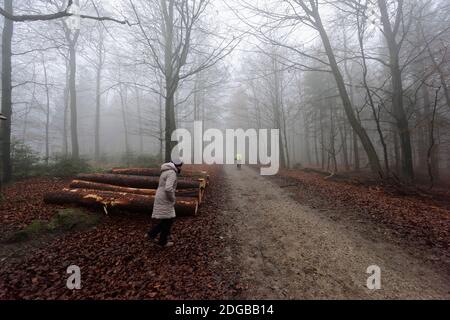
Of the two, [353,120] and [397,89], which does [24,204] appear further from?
[397,89]

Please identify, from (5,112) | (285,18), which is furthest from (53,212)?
(285,18)

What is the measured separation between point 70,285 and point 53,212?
3416 mm

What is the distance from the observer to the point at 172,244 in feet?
15.1

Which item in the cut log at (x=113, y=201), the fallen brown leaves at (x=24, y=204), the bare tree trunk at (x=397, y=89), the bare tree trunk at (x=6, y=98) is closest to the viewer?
the fallen brown leaves at (x=24, y=204)

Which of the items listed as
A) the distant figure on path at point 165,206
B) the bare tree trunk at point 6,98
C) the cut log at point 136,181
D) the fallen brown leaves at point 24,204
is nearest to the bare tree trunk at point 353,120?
the cut log at point 136,181

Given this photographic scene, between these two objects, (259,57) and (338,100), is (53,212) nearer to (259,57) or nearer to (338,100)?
(259,57)

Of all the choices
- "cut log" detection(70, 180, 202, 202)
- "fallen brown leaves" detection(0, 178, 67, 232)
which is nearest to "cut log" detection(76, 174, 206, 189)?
"cut log" detection(70, 180, 202, 202)

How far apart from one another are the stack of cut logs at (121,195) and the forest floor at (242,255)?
349 mm

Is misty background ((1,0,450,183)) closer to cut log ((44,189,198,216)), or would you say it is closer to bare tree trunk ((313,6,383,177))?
bare tree trunk ((313,6,383,177))

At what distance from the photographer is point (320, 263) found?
3.87 m

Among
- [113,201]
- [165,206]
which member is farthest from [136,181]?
[165,206]

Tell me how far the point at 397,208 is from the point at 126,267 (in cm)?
738

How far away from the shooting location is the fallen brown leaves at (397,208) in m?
4.82

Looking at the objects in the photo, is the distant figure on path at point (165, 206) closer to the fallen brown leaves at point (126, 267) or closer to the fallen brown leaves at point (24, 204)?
the fallen brown leaves at point (126, 267)
